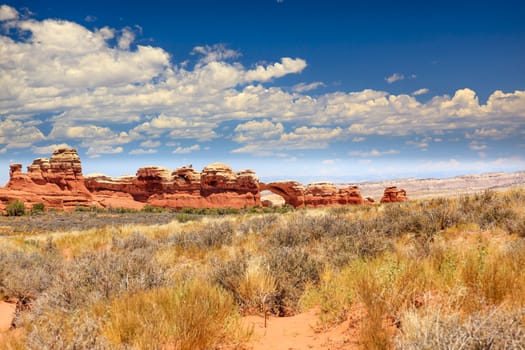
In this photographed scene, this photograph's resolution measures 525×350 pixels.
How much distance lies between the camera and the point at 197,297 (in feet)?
13.4

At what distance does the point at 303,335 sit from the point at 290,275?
6.27ft

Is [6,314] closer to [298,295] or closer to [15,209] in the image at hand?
[298,295]

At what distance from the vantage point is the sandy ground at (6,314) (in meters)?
6.01

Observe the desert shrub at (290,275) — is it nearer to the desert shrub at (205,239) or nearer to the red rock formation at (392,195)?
the desert shrub at (205,239)

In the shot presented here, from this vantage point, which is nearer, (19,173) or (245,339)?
(245,339)

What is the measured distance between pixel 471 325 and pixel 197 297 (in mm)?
2862

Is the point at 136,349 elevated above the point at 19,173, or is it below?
below

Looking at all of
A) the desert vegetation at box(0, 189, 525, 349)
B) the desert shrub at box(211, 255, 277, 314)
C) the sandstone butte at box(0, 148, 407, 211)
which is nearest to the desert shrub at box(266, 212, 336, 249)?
the desert vegetation at box(0, 189, 525, 349)

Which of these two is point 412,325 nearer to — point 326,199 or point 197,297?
point 197,297

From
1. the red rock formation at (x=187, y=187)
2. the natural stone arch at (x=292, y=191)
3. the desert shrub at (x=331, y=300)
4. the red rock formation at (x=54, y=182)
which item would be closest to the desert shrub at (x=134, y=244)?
the desert shrub at (x=331, y=300)

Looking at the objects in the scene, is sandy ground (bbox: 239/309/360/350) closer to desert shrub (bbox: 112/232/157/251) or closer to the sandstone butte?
desert shrub (bbox: 112/232/157/251)

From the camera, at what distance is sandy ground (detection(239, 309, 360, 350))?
12.0ft

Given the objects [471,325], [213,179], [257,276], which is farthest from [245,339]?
[213,179]

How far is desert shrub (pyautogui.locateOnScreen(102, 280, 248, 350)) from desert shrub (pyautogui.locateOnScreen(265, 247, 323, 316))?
1.30 meters
